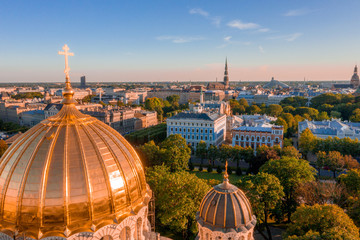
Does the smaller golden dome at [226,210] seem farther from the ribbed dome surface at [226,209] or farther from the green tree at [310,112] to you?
the green tree at [310,112]

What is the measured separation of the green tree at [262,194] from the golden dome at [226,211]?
39.0 ft

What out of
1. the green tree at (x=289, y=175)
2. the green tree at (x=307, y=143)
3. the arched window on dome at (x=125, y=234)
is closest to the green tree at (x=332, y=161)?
the green tree at (x=307, y=143)

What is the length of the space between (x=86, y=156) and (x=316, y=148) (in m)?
54.3

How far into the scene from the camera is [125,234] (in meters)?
12.4

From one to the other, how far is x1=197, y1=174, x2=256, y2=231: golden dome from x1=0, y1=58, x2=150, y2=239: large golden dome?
17.2ft

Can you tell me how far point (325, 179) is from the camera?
140 feet

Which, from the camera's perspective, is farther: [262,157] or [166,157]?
[166,157]

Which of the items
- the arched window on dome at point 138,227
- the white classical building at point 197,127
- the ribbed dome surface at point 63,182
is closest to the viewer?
the ribbed dome surface at point 63,182

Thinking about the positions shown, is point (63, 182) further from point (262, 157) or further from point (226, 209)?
point (262, 157)

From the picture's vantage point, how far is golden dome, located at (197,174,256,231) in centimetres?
1550

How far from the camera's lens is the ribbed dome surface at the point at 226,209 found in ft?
50.9

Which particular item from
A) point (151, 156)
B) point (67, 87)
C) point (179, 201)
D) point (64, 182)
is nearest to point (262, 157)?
point (151, 156)

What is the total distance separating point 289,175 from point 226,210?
20.8 m

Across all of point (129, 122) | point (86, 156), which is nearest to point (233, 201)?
point (86, 156)
